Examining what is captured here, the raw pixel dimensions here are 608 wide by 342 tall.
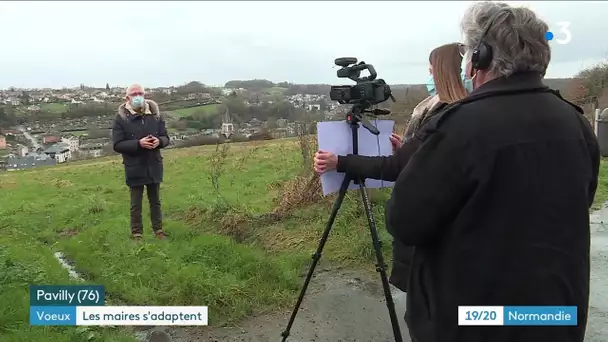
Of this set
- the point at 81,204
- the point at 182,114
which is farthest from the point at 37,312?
the point at 182,114

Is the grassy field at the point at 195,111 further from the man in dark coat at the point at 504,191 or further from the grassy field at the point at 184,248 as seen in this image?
the man in dark coat at the point at 504,191

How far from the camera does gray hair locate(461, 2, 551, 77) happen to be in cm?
181

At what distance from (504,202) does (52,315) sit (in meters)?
3.51

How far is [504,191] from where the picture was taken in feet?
5.71

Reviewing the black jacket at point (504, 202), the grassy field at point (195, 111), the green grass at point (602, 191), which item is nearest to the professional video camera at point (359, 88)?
the black jacket at point (504, 202)

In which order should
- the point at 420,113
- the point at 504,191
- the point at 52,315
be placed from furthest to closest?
the point at 52,315, the point at 420,113, the point at 504,191

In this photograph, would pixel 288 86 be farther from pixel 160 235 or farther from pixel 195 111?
pixel 195 111

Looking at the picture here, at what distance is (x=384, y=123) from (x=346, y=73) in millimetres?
429

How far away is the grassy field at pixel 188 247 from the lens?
178 inches

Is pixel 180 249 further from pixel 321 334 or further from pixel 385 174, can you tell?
pixel 385 174

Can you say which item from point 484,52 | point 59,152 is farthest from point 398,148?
point 59,152

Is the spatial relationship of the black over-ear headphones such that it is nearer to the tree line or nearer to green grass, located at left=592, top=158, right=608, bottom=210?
the tree line

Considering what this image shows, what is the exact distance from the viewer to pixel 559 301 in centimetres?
187

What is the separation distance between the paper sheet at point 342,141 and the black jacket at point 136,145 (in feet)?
11.4
